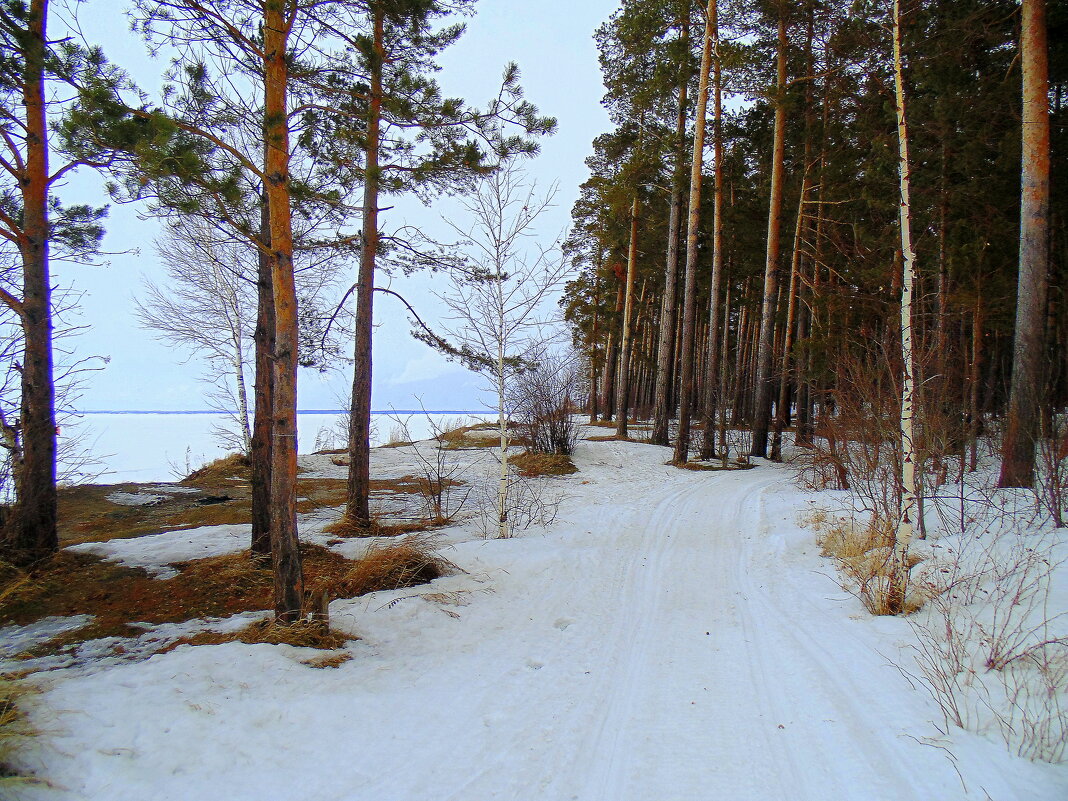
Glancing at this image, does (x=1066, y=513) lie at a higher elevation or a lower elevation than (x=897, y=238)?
lower

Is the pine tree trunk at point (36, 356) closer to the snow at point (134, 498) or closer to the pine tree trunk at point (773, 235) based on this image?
the snow at point (134, 498)

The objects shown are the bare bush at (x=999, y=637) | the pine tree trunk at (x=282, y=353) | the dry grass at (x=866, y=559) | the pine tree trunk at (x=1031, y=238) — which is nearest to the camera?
the bare bush at (x=999, y=637)

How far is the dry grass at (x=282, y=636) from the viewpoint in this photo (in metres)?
3.86

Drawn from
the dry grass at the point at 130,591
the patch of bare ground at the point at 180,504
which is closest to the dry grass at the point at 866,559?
the dry grass at the point at 130,591

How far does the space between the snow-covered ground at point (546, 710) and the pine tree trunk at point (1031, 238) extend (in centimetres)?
379

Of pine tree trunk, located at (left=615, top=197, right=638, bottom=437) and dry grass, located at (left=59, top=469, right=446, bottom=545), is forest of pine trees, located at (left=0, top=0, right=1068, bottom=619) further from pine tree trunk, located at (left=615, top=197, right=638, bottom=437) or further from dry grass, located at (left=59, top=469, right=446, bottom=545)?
dry grass, located at (left=59, top=469, right=446, bottom=545)

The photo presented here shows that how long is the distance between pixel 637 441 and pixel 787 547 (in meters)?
9.85

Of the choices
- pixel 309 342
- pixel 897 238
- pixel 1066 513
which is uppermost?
pixel 897 238

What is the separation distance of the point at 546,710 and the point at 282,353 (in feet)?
10.5

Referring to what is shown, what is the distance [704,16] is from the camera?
501 inches

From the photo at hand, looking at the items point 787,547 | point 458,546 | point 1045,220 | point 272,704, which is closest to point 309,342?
point 458,546

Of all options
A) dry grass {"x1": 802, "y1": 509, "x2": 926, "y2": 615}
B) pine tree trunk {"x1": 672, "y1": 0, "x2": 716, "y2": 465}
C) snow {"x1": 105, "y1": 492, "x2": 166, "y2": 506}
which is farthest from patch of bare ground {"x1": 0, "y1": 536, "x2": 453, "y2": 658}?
pine tree trunk {"x1": 672, "y1": 0, "x2": 716, "y2": 465}

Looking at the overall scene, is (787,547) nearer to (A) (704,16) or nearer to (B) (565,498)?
(B) (565,498)

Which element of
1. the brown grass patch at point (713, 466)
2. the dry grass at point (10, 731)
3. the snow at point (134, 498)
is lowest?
the snow at point (134, 498)
